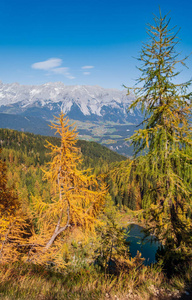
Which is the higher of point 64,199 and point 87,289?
point 64,199

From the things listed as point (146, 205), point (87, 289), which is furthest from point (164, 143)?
point (87, 289)

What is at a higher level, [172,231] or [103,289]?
[172,231]

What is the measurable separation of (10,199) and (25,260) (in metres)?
3.63

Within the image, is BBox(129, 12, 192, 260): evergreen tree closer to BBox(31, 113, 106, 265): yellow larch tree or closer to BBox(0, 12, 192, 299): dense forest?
BBox(0, 12, 192, 299): dense forest

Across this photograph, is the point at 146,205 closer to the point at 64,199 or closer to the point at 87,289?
the point at 87,289

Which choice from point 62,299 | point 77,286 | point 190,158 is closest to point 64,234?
point 77,286

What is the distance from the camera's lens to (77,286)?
536 centimetres

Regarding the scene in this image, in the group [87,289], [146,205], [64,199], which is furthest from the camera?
[64,199]

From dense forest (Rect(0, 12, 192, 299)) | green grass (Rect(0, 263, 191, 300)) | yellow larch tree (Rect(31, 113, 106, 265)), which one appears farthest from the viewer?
yellow larch tree (Rect(31, 113, 106, 265))

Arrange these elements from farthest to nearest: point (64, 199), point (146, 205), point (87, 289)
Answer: point (64, 199)
point (146, 205)
point (87, 289)

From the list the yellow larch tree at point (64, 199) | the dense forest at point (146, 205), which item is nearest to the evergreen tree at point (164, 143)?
the dense forest at point (146, 205)

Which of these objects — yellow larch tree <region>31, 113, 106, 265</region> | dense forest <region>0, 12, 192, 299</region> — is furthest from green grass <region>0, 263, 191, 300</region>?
yellow larch tree <region>31, 113, 106, 265</region>

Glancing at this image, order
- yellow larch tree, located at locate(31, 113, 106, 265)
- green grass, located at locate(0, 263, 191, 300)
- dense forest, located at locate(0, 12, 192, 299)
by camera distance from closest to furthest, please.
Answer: green grass, located at locate(0, 263, 191, 300), dense forest, located at locate(0, 12, 192, 299), yellow larch tree, located at locate(31, 113, 106, 265)

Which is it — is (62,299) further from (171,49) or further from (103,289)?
(171,49)
